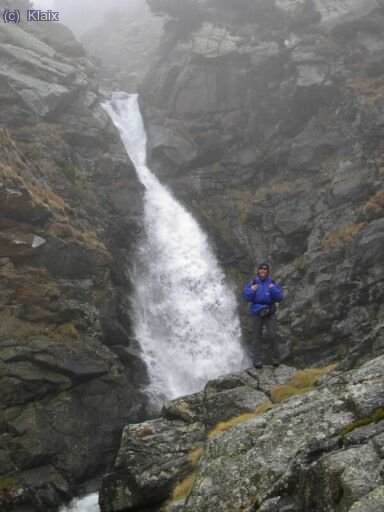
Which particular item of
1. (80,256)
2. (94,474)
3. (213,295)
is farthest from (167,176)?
(94,474)

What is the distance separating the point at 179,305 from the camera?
91.9ft

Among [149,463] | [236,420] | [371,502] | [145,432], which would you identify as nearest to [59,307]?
[145,432]

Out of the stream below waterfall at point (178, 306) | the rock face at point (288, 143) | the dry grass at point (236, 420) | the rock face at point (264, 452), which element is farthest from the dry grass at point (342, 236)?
the dry grass at point (236, 420)

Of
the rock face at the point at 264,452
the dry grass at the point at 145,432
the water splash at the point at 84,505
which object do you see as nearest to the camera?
the rock face at the point at 264,452

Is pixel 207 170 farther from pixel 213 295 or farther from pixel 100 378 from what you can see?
pixel 100 378

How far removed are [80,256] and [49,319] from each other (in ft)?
13.1

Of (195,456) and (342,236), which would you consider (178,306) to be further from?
(195,456)

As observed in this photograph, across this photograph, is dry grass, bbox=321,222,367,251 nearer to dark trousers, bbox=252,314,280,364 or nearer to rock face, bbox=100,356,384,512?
dark trousers, bbox=252,314,280,364

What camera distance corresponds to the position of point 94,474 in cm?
1938

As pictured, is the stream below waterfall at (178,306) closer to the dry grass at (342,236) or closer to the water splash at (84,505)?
the water splash at (84,505)

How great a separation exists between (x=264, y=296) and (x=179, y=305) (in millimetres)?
15142

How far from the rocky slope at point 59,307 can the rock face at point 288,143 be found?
7.06 metres

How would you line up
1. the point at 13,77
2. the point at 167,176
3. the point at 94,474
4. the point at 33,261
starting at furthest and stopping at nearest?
the point at 167,176 → the point at 13,77 → the point at 33,261 → the point at 94,474

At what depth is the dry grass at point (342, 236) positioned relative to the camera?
25875mm
